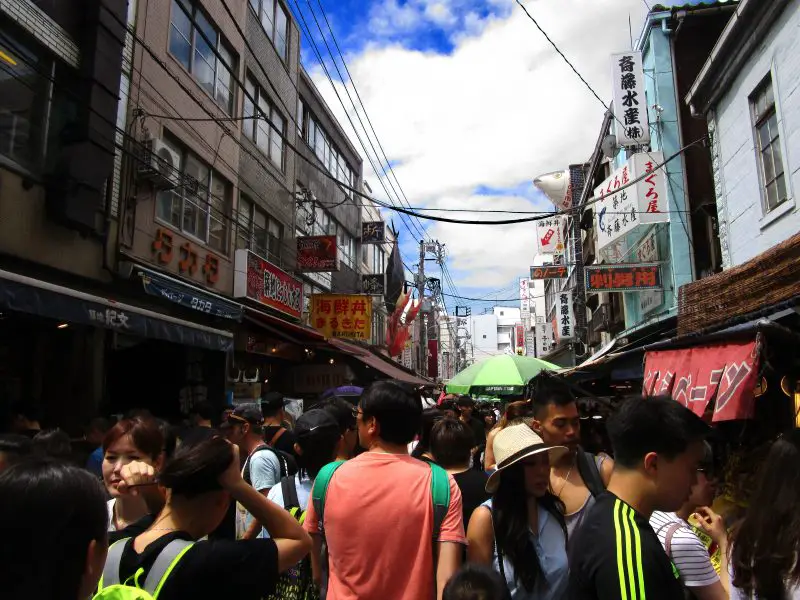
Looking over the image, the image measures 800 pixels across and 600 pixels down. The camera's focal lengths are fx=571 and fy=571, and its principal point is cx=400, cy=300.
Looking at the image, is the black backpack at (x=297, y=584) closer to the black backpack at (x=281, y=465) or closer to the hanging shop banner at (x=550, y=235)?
the black backpack at (x=281, y=465)

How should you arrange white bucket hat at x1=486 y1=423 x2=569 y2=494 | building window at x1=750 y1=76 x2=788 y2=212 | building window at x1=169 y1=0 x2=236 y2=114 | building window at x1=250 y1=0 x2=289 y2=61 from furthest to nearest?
1. building window at x1=250 y1=0 x2=289 y2=61
2. building window at x1=169 y1=0 x2=236 y2=114
3. building window at x1=750 y1=76 x2=788 y2=212
4. white bucket hat at x1=486 y1=423 x2=569 y2=494

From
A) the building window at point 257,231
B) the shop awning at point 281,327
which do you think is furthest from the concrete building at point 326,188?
the shop awning at point 281,327

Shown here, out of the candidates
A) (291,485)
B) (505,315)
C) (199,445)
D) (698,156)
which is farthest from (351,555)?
(505,315)

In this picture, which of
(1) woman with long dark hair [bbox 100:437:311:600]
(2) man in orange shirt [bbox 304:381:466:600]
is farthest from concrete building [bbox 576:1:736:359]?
(1) woman with long dark hair [bbox 100:437:311:600]

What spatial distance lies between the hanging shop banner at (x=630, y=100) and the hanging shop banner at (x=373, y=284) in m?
15.1

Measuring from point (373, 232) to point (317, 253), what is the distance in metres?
8.08

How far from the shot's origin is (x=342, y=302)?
17.8 metres

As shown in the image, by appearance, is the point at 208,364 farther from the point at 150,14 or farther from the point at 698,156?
the point at 698,156

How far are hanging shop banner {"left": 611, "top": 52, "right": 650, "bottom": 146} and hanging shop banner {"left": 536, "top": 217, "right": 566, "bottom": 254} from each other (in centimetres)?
1705

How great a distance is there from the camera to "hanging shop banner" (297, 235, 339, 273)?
17.4 m

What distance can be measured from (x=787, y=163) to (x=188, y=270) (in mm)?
10690

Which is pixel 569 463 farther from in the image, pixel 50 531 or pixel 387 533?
pixel 50 531

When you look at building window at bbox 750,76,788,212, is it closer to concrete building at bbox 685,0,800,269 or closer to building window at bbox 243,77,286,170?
concrete building at bbox 685,0,800,269

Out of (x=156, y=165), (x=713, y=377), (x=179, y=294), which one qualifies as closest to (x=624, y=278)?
(x=713, y=377)
